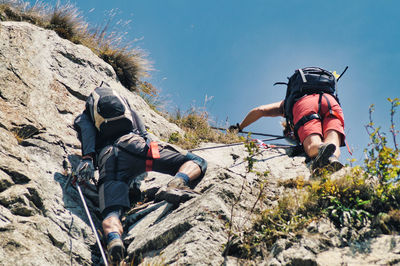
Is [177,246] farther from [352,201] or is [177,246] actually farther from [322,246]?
[352,201]

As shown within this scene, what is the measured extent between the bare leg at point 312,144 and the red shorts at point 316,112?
7 cm

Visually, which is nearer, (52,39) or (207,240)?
(207,240)

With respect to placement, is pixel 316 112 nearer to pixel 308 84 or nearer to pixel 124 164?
pixel 308 84

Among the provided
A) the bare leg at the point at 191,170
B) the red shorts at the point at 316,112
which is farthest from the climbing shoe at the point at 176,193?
the red shorts at the point at 316,112

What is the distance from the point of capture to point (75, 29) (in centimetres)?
1198

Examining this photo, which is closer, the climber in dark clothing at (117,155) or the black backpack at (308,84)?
the climber in dark clothing at (117,155)

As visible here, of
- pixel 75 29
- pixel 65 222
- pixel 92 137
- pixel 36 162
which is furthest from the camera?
pixel 75 29

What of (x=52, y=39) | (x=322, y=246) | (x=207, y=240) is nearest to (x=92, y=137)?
(x=207, y=240)

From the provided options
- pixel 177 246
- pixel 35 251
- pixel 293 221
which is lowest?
pixel 35 251

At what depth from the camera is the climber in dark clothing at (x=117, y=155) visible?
5891 millimetres

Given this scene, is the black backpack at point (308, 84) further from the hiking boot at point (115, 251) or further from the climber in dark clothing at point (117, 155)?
the hiking boot at point (115, 251)

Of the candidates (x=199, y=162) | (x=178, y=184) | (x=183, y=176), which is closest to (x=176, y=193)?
(x=178, y=184)

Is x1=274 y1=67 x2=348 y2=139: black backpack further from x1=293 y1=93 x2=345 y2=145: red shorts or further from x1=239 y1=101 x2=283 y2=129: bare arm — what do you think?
x1=239 y1=101 x2=283 y2=129: bare arm

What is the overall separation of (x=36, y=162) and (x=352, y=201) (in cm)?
448
